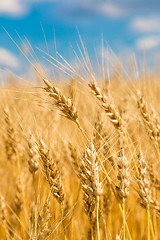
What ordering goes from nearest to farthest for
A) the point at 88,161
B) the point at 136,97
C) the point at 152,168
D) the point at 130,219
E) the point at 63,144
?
the point at 88,161 → the point at 152,168 → the point at 136,97 → the point at 63,144 → the point at 130,219

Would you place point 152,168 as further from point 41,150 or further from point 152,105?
point 41,150

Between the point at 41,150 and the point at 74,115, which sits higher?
the point at 74,115

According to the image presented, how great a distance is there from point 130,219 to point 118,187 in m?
1.29

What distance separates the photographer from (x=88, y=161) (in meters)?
1.07

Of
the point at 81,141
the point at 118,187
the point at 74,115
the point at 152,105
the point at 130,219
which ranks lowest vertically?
the point at 130,219

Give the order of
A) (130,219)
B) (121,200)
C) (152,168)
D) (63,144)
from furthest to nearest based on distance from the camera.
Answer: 1. (130,219)
2. (63,144)
3. (152,168)
4. (121,200)

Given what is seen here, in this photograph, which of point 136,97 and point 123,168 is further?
point 136,97

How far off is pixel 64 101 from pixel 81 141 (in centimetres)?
23

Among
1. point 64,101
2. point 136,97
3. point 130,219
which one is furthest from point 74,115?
point 130,219

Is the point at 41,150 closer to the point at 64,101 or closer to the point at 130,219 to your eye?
the point at 64,101

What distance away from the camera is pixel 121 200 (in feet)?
3.85

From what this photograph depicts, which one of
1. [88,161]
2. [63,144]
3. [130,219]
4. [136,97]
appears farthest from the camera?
[130,219]

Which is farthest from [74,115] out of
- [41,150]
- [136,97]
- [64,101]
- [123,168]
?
[136,97]

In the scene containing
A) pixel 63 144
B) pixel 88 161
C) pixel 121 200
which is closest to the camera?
pixel 88 161
